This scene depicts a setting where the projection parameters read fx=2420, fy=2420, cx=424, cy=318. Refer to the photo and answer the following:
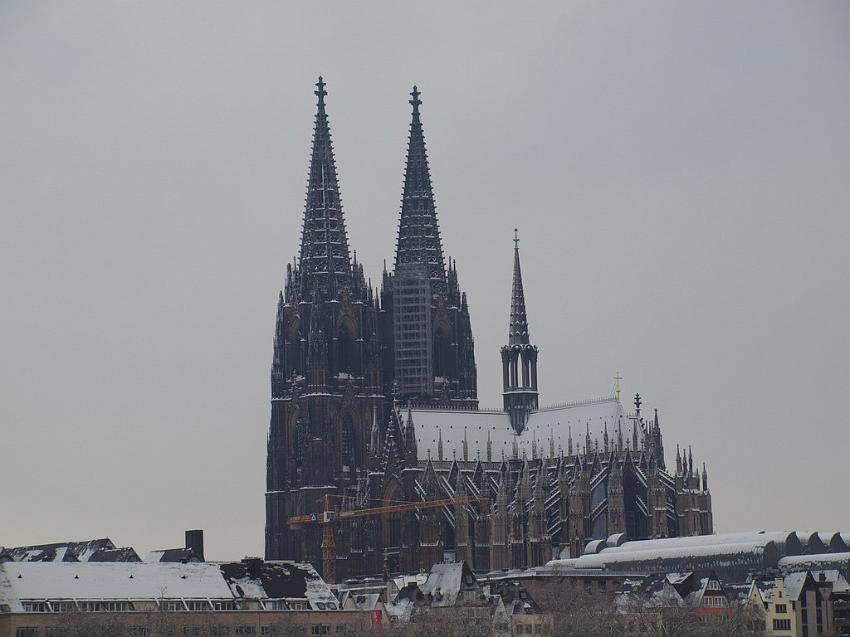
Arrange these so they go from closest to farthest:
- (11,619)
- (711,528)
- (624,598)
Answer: (11,619)
(624,598)
(711,528)

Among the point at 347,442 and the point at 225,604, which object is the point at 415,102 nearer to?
the point at 347,442

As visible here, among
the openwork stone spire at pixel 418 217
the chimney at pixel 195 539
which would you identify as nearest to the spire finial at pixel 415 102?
the openwork stone spire at pixel 418 217

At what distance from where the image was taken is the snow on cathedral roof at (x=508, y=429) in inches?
6949

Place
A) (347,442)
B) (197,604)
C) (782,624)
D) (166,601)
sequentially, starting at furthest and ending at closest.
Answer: (347,442)
(782,624)
(197,604)
(166,601)

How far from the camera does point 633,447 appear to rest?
6757 inches

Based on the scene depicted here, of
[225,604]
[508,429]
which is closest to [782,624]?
[225,604]

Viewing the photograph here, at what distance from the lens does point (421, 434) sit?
180 m

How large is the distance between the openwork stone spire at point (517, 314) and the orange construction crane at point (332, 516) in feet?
57.0

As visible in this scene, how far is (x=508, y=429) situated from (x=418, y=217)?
17958mm

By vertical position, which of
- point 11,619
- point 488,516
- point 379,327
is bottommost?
point 11,619

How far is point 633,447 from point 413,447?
53.1 ft

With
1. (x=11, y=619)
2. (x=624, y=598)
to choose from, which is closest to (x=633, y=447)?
(x=624, y=598)

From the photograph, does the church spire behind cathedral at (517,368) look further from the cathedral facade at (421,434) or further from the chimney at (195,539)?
the chimney at (195,539)

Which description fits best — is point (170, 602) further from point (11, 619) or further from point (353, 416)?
point (353, 416)
